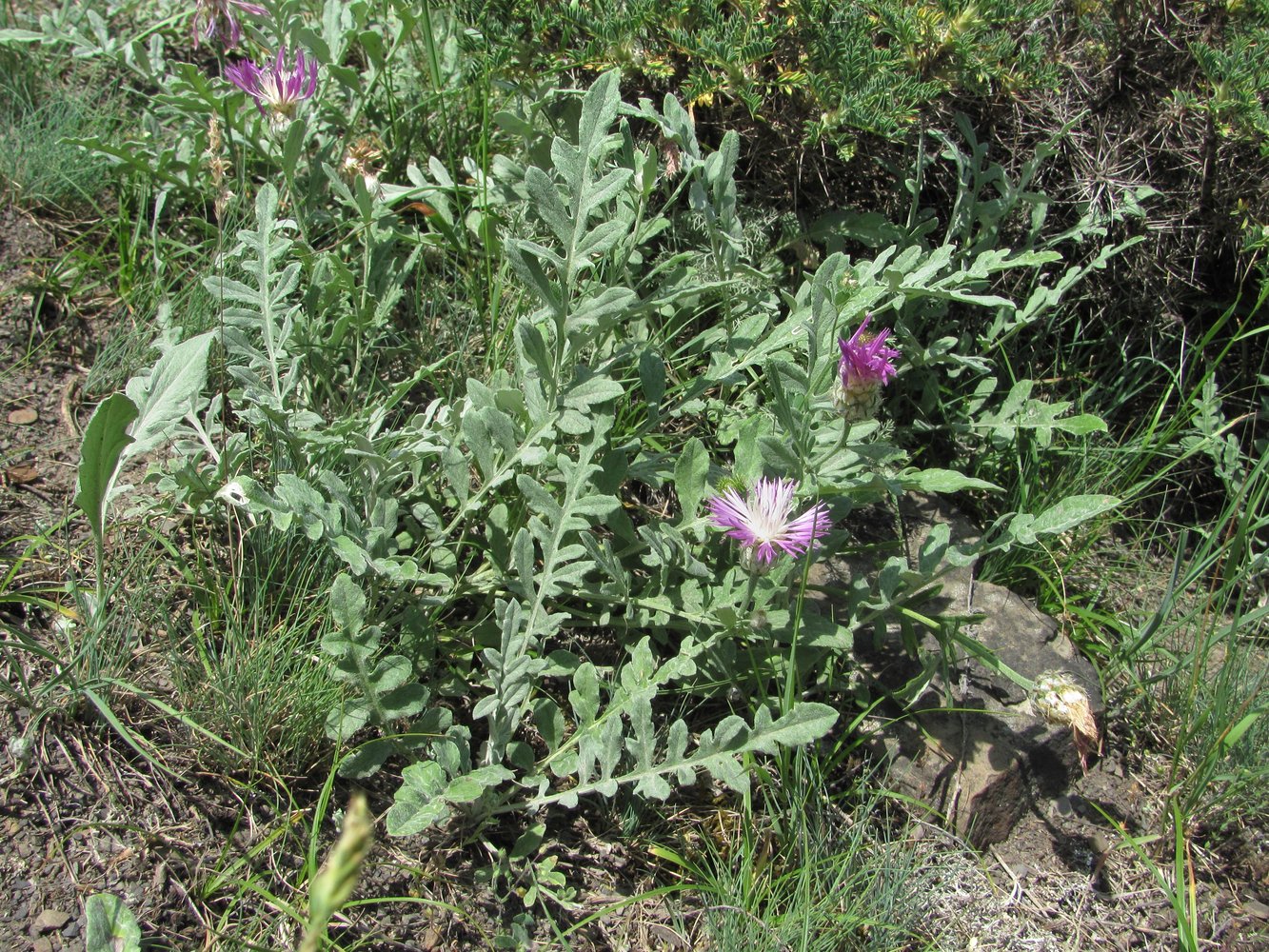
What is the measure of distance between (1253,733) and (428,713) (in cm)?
191

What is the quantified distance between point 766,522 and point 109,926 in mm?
1352

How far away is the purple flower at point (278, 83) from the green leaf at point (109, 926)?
70.9 inches

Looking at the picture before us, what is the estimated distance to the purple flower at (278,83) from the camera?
8.19 feet

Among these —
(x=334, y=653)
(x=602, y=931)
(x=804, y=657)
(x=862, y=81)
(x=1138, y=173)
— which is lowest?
(x=602, y=931)

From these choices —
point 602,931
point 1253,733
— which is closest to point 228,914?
point 602,931

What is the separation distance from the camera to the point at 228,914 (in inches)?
72.9

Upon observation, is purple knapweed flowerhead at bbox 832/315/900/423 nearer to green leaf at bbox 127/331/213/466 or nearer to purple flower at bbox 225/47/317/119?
green leaf at bbox 127/331/213/466

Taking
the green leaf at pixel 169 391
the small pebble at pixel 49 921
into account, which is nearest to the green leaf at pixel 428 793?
the small pebble at pixel 49 921

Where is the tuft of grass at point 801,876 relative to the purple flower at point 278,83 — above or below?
below

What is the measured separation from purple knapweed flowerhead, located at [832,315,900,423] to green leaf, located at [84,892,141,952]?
1.57 m

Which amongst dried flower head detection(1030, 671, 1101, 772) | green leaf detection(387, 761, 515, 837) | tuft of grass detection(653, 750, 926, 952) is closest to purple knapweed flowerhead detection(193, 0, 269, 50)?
green leaf detection(387, 761, 515, 837)

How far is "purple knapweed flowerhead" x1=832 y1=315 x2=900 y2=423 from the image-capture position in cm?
199

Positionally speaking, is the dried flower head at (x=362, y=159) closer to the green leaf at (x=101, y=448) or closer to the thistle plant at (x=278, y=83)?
the thistle plant at (x=278, y=83)

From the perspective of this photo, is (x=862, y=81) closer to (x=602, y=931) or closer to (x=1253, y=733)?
(x=1253, y=733)
